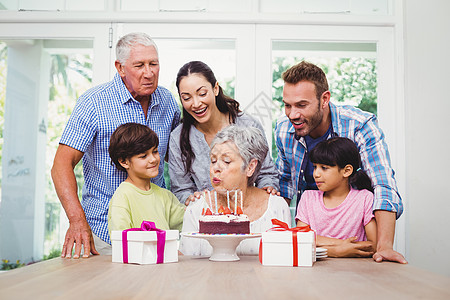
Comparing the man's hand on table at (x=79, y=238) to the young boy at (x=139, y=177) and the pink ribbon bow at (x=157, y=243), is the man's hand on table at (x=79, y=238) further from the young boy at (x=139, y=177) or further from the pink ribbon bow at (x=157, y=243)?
the pink ribbon bow at (x=157, y=243)

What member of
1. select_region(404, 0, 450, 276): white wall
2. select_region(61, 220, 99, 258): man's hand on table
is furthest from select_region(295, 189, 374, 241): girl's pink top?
select_region(404, 0, 450, 276): white wall

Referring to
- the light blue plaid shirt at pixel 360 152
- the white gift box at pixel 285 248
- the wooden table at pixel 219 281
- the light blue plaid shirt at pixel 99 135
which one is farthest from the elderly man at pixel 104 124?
the white gift box at pixel 285 248

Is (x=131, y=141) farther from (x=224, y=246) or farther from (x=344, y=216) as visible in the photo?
(x=344, y=216)

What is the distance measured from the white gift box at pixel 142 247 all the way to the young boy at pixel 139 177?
43cm

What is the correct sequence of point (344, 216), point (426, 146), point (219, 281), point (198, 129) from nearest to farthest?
point (219, 281) → point (344, 216) → point (198, 129) → point (426, 146)

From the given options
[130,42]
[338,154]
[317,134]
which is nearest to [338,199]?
[338,154]

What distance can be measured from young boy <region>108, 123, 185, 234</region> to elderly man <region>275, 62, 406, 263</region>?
811 millimetres

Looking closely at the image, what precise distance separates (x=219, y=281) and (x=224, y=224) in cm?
51

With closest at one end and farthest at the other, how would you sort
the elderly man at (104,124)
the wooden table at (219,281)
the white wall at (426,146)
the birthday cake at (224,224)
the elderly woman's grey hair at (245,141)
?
the wooden table at (219,281)
the birthday cake at (224,224)
the elderly woman's grey hair at (245,141)
the elderly man at (104,124)
the white wall at (426,146)

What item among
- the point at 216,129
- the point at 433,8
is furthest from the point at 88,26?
the point at 433,8

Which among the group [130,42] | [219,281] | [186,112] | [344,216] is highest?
[130,42]

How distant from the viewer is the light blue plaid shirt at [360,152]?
2477 millimetres

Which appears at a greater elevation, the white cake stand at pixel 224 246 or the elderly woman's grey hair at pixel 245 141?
the elderly woman's grey hair at pixel 245 141

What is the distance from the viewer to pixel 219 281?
1490mm
